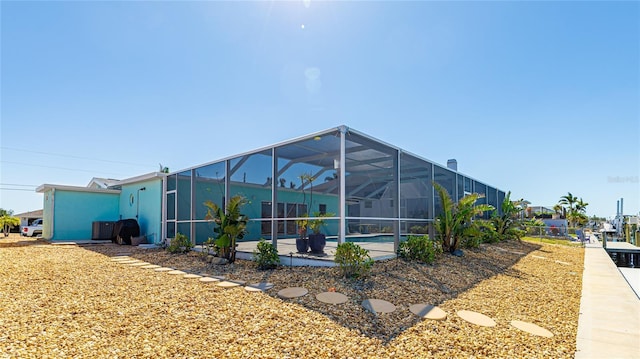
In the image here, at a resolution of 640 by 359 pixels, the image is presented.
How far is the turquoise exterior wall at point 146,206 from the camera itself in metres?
12.7

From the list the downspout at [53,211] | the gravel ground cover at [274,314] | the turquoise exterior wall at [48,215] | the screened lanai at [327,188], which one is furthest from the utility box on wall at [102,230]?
the gravel ground cover at [274,314]

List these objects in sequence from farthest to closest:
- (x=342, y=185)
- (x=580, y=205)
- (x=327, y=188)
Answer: (x=580, y=205) → (x=327, y=188) → (x=342, y=185)

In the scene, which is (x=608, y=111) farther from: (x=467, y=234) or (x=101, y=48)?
(x=101, y=48)

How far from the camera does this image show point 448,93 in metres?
10.4

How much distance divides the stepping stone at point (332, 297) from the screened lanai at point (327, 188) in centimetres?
163

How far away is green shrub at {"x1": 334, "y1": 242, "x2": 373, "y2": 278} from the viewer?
226 inches

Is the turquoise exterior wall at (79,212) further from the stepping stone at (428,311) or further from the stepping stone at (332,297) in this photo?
the stepping stone at (428,311)

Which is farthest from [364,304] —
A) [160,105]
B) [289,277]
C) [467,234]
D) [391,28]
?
[160,105]

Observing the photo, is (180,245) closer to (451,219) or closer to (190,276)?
(190,276)

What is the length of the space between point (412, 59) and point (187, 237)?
9.50 m

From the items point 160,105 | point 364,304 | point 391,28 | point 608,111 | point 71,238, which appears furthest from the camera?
point 71,238

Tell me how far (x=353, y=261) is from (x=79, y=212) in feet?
50.0

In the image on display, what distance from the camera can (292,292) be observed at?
200 inches

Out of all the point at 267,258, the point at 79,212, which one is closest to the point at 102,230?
the point at 79,212
